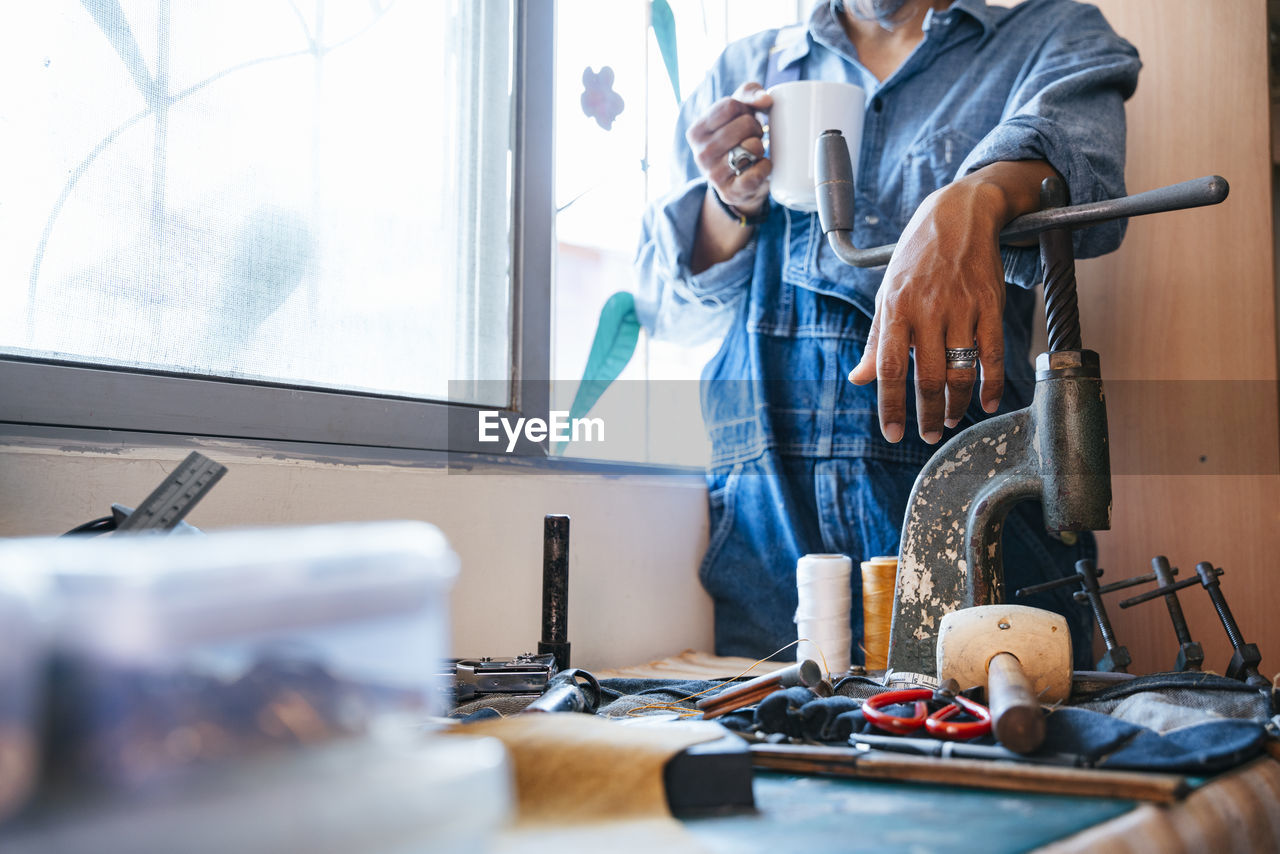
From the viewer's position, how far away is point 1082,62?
3.71 feet

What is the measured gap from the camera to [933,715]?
0.63 m

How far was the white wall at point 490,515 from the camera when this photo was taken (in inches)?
31.3

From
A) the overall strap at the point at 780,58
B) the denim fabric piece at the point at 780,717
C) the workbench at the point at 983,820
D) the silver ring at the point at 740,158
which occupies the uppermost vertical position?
the overall strap at the point at 780,58

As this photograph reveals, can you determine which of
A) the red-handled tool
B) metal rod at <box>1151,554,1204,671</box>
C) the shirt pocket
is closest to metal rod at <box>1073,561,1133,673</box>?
metal rod at <box>1151,554,1204,671</box>

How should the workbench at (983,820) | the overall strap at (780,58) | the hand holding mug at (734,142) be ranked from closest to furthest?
the workbench at (983,820)
the hand holding mug at (734,142)
the overall strap at (780,58)

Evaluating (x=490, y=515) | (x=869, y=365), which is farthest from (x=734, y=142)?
(x=490, y=515)

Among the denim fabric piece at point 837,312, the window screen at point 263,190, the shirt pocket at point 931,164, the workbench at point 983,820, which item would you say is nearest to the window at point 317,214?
the window screen at point 263,190

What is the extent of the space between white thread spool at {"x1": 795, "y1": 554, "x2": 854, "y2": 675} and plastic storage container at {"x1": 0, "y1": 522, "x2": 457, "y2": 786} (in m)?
0.79

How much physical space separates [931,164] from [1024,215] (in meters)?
0.38

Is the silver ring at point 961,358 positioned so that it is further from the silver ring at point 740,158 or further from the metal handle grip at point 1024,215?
the silver ring at point 740,158

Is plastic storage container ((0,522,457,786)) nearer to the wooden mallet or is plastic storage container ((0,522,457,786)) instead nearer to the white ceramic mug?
the wooden mallet

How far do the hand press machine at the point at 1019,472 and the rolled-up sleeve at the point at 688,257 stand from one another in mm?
458

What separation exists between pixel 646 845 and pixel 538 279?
3.20ft

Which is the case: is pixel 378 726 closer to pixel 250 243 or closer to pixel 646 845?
pixel 646 845
